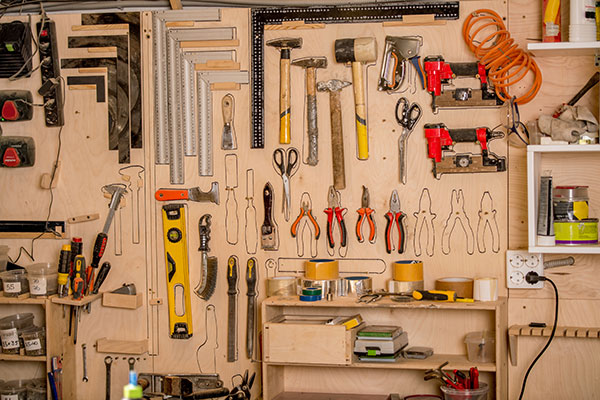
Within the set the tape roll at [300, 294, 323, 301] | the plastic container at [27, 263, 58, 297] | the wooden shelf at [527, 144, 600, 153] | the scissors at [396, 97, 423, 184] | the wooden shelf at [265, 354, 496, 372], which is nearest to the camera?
the wooden shelf at [527, 144, 600, 153]

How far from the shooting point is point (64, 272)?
3322 mm

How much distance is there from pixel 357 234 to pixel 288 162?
41cm

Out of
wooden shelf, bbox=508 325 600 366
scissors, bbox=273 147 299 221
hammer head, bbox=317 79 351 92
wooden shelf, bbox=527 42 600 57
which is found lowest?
wooden shelf, bbox=508 325 600 366

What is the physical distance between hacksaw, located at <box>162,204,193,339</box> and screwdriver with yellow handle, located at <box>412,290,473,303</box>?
97 centimetres

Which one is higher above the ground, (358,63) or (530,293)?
(358,63)

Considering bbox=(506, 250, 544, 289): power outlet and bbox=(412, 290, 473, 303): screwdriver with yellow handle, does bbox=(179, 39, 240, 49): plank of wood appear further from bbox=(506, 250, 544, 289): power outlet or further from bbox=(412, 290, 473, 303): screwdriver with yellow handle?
bbox=(506, 250, 544, 289): power outlet

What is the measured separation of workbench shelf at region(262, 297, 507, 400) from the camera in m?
2.98

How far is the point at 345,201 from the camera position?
3264 millimetres

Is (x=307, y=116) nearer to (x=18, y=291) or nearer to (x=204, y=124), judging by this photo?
(x=204, y=124)

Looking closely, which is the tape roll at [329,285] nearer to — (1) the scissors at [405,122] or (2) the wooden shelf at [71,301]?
(1) the scissors at [405,122]

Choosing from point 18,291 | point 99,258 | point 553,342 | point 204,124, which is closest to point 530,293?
point 553,342

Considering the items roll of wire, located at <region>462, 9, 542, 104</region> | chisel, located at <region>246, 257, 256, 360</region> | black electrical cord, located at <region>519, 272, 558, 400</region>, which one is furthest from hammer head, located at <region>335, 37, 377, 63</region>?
black electrical cord, located at <region>519, 272, 558, 400</region>

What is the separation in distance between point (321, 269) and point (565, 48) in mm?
1231

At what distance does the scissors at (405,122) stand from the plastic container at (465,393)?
32.8 inches
